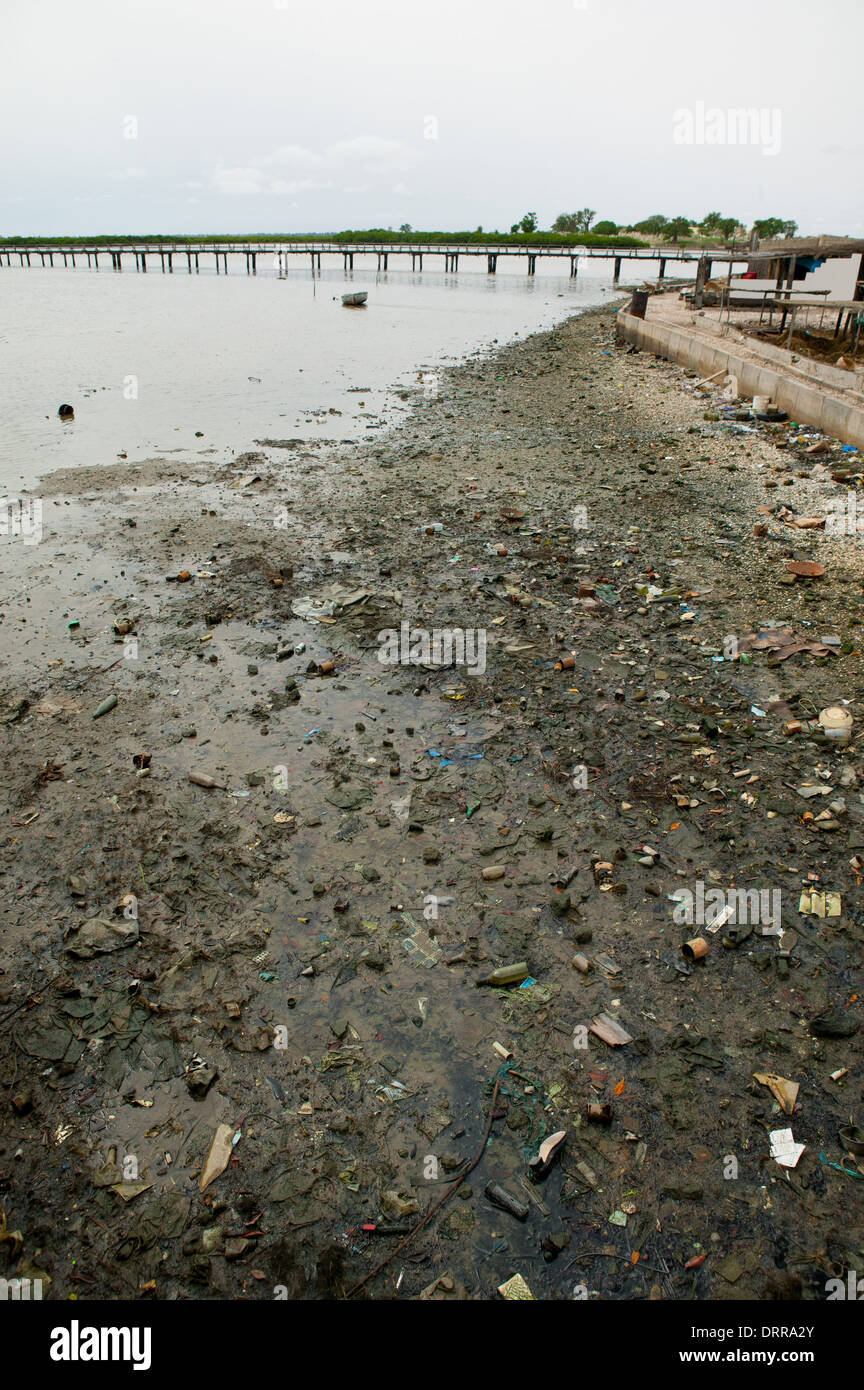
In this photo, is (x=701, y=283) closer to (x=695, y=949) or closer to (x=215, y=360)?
(x=215, y=360)

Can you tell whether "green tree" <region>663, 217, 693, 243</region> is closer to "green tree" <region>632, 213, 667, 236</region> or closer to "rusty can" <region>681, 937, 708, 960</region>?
"green tree" <region>632, 213, 667, 236</region>

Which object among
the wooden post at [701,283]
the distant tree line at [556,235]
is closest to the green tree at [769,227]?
the distant tree line at [556,235]

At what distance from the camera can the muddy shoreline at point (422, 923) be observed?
9.02ft

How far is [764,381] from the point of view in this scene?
46.9 feet

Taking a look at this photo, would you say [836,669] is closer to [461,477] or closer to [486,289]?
[461,477]

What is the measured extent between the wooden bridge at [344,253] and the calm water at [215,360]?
18193 millimetres

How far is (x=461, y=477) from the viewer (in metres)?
11.7

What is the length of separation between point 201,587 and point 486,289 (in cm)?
5807

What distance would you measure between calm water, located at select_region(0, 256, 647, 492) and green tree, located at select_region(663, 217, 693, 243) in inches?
2548

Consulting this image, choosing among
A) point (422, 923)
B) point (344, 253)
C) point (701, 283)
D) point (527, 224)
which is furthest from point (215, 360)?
point (527, 224)

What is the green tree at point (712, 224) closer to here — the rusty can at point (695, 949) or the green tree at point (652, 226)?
the green tree at point (652, 226)

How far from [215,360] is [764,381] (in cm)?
1665
